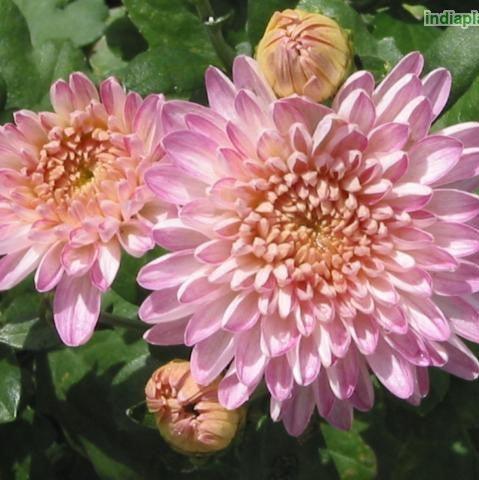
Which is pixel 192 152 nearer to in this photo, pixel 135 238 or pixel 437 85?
pixel 135 238

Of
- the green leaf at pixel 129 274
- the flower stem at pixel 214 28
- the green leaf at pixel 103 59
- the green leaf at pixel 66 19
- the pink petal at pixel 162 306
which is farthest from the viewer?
the green leaf at pixel 103 59

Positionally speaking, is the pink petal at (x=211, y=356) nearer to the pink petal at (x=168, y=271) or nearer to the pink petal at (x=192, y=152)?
the pink petal at (x=168, y=271)

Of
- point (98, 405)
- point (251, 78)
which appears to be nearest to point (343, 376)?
point (251, 78)

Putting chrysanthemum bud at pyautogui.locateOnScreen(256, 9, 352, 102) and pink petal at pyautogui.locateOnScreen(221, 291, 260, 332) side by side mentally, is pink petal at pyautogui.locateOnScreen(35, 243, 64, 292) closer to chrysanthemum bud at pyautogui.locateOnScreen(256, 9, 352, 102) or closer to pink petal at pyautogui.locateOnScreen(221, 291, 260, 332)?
pink petal at pyautogui.locateOnScreen(221, 291, 260, 332)

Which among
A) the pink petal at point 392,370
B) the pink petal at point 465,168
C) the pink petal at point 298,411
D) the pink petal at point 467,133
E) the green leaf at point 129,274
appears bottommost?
the pink petal at point 298,411

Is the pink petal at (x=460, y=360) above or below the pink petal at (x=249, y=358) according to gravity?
below

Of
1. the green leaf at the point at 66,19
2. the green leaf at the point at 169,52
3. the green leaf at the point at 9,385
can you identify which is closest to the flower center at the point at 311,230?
the green leaf at the point at 169,52
